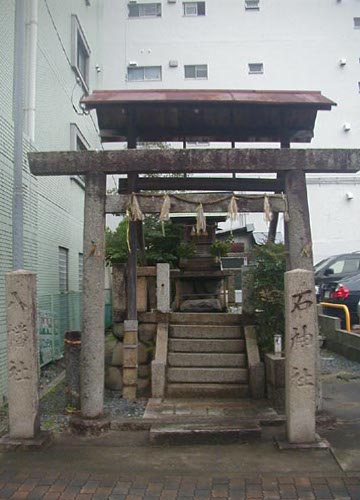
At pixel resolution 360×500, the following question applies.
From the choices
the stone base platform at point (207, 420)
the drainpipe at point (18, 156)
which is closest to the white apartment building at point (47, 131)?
the drainpipe at point (18, 156)

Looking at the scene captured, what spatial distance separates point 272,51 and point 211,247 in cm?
1679

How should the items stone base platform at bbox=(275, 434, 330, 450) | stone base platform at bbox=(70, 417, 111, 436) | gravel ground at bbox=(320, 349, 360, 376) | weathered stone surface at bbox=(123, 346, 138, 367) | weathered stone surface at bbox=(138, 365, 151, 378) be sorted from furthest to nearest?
1. gravel ground at bbox=(320, 349, 360, 376)
2. weathered stone surface at bbox=(138, 365, 151, 378)
3. weathered stone surface at bbox=(123, 346, 138, 367)
4. stone base platform at bbox=(70, 417, 111, 436)
5. stone base platform at bbox=(275, 434, 330, 450)

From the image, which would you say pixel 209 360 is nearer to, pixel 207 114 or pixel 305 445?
pixel 305 445

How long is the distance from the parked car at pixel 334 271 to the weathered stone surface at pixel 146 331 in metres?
6.40

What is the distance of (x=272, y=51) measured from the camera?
1002 inches

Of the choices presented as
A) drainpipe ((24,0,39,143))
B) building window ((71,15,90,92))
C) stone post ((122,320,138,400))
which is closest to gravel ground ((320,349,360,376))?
stone post ((122,320,138,400))

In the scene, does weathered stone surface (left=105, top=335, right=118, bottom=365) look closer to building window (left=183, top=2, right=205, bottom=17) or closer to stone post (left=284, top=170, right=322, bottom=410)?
stone post (left=284, top=170, right=322, bottom=410)

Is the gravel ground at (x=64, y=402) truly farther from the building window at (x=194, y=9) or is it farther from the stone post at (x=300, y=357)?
the building window at (x=194, y=9)

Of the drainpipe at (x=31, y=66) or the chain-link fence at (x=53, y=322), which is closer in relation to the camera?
the drainpipe at (x=31, y=66)

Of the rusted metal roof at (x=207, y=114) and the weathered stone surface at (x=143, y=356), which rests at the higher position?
the rusted metal roof at (x=207, y=114)

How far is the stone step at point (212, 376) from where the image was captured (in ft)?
27.5

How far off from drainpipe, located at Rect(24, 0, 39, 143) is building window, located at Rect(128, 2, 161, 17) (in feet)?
56.9

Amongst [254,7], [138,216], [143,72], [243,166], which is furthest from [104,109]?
[254,7]

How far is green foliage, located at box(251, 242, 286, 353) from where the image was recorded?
8258mm
